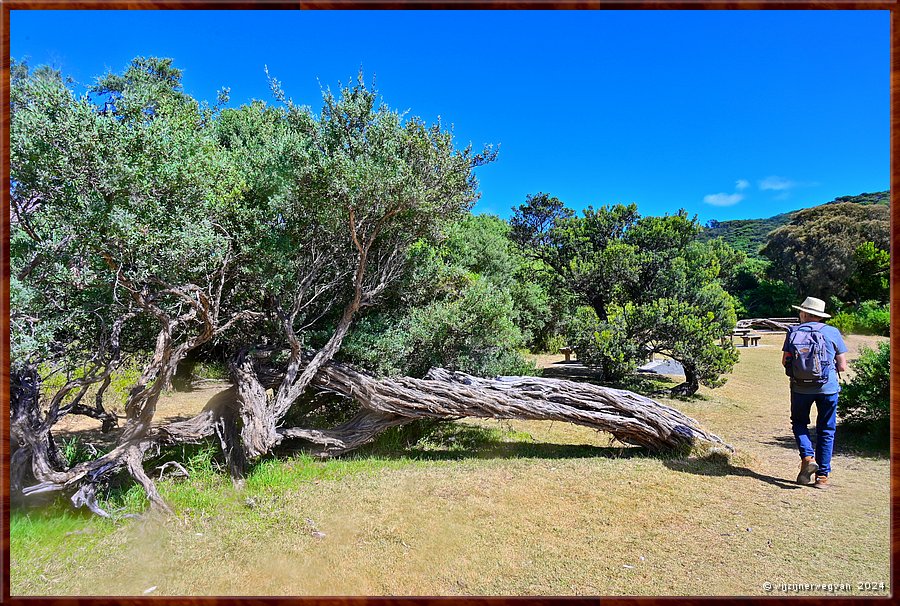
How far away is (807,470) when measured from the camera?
389cm

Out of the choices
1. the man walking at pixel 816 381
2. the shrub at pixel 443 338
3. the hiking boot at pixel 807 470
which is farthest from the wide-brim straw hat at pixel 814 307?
the shrub at pixel 443 338

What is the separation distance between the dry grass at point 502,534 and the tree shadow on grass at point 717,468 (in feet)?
0.09

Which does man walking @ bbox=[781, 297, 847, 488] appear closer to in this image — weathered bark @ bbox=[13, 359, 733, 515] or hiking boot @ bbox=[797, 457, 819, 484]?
hiking boot @ bbox=[797, 457, 819, 484]

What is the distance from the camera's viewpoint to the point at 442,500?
396 cm

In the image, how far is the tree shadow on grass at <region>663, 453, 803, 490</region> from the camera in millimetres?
4035

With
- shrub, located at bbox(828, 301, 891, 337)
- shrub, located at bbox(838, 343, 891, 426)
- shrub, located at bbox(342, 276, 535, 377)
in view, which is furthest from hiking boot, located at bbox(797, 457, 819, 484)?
shrub, located at bbox(828, 301, 891, 337)

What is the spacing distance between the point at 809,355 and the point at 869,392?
2466mm

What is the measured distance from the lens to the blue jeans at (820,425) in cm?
381

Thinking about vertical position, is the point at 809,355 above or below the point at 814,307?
below

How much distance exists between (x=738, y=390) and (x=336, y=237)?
8.84 meters

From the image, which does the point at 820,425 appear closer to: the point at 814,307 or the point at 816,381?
the point at 816,381

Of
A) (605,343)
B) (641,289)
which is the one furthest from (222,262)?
(641,289)

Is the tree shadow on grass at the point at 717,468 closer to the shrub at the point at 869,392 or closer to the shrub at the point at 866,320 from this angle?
the shrub at the point at 869,392

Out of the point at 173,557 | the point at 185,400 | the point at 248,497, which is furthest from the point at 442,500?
the point at 185,400
